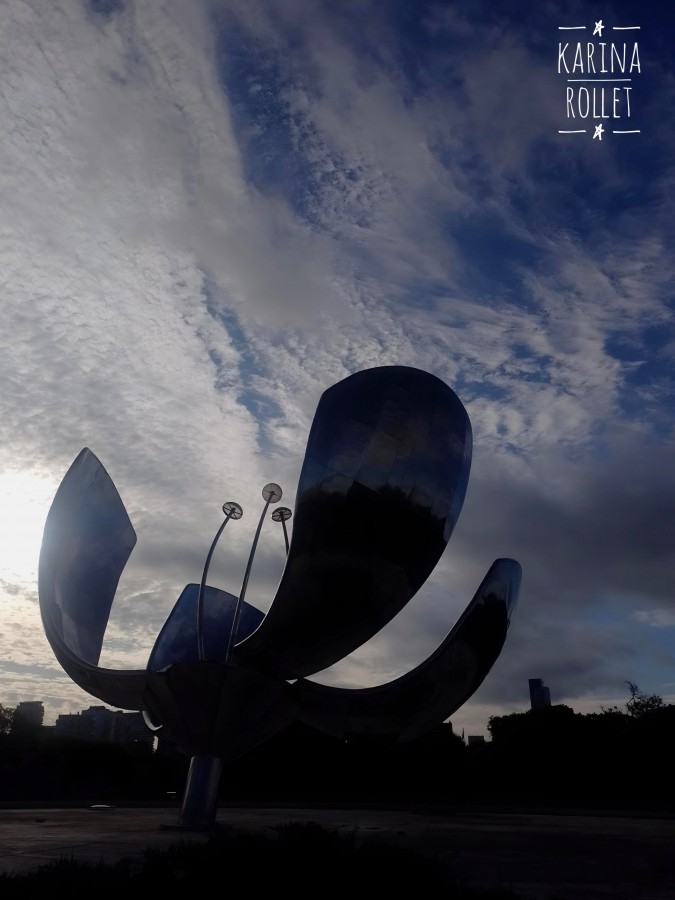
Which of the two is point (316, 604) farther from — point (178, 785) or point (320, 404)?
point (178, 785)

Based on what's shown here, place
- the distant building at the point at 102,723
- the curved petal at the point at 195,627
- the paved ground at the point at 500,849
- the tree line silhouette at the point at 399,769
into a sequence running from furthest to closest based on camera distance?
the distant building at the point at 102,723 → the tree line silhouette at the point at 399,769 → the curved petal at the point at 195,627 → the paved ground at the point at 500,849

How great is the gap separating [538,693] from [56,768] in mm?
86914

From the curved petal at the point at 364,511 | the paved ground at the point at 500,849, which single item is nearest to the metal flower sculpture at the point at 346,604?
the curved petal at the point at 364,511

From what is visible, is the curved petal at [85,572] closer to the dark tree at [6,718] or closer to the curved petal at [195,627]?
the curved petal at [195,627]

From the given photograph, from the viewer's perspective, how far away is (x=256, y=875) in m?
6.27

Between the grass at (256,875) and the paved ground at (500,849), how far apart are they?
1.10 m

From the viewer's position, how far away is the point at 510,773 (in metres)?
42.5

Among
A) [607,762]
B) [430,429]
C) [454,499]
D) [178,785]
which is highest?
[430,429]

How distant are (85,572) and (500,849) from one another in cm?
1040

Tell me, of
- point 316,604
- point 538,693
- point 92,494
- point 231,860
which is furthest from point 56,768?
point 538,693

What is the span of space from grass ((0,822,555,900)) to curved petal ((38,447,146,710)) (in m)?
7.56

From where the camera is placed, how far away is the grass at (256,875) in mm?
5789

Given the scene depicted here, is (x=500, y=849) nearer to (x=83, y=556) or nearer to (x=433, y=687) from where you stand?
(x=433, y=687)

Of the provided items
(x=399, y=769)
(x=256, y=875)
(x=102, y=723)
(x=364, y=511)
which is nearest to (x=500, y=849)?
(x=364, y=511)
